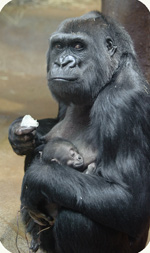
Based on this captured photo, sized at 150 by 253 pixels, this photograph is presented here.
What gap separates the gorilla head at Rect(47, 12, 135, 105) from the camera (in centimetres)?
355

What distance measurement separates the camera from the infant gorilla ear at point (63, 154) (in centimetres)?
369

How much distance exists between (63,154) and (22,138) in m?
0.50

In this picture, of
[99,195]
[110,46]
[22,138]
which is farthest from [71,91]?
[99,195]

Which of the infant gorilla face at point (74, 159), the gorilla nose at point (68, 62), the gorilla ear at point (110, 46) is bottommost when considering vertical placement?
the infant gorilla face at point (74, 159)

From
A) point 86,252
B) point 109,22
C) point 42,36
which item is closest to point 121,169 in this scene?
point 86,252

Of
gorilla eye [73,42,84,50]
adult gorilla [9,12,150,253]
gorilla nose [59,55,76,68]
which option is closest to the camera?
adult gorilla [9,12,150,253]

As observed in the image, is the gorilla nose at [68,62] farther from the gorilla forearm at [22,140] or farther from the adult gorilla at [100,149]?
the gorilla forearm at [22,140]

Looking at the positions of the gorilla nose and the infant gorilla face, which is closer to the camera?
the gorilla nose

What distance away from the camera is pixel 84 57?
142 inches

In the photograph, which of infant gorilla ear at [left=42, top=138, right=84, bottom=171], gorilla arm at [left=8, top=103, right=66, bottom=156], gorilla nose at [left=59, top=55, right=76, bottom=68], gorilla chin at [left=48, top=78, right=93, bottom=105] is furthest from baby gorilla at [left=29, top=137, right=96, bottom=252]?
gorilla nose at [left=59, top=55, right=76, bottom=68]

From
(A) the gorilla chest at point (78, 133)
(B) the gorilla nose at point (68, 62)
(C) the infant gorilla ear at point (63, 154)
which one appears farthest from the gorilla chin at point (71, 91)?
(C) the infant gorilla ear at point (63, 154)

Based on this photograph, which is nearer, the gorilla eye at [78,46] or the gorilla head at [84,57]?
the gorilla head at [84,57]

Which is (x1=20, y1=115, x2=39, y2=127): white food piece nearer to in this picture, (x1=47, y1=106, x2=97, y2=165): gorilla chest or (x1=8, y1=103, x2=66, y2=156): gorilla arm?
(x1=8, y1=103, x2=66, y2=156): gorilla arm

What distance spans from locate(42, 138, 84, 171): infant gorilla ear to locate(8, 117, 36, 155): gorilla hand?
231mm
